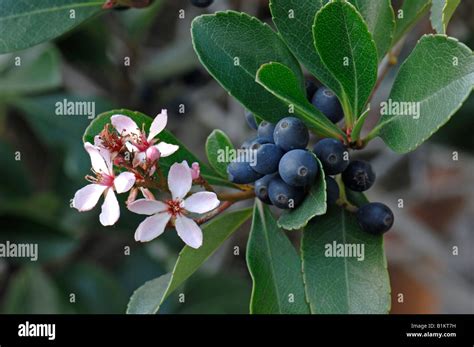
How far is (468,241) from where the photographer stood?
3066 mm

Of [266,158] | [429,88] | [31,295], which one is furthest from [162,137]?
[31,295]

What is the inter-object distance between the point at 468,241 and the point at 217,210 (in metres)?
2.23

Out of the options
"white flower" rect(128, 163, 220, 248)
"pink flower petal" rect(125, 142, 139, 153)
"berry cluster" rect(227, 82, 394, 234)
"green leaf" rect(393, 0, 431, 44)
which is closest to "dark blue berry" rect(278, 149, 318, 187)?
"berry cluster" rect(227, 82, 394, 234)

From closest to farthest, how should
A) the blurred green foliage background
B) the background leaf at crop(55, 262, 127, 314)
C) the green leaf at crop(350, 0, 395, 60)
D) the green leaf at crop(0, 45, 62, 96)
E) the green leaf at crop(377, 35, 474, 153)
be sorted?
the green leaf at crop(377, 35, 474, 153) < the green leaf at crop(350, 0, 395, 60) < the green leaf at crop(0, 45, 62, 96) < the blurred green foliage background < the background leaf at crop(55, 262, 127, 314)

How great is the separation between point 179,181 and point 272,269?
0.23 meters

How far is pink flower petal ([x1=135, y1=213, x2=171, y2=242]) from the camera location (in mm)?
1022

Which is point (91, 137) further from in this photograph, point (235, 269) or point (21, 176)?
point (235, 269)

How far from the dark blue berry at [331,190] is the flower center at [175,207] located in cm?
23

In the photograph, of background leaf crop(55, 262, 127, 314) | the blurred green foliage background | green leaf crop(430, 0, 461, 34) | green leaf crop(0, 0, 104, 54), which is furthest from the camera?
background leaf crop(55, 262, 127, 314)

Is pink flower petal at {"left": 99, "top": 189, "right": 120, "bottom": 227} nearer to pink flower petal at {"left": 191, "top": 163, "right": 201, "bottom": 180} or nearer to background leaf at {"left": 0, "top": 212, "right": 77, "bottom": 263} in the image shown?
pink flower petal at {"left": 191, "top": 163, "right": 201, "bottom": 180}

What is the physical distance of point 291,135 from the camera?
1034mm
